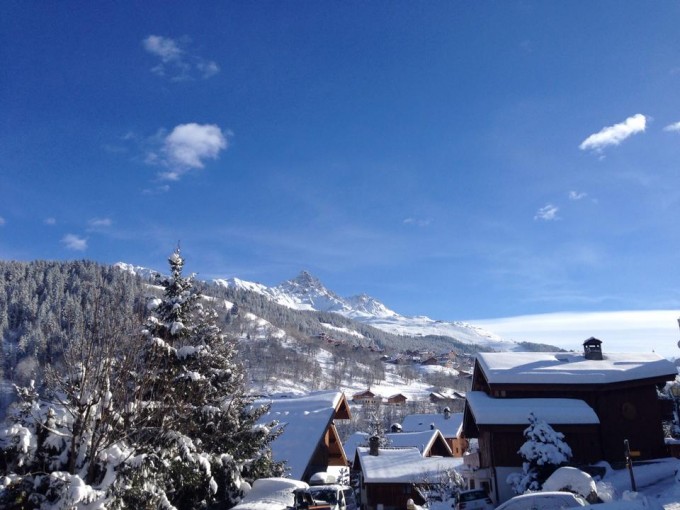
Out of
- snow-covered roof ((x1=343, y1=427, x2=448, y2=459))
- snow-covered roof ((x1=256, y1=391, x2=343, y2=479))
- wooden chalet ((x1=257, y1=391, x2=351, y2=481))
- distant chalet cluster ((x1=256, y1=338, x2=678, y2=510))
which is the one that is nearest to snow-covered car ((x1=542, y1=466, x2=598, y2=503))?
distant chalet cluster ((x1=256, y1=338, x2=678, y2=510))

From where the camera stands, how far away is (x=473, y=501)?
2356 centimetres

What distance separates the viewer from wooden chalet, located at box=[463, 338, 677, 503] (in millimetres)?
27609

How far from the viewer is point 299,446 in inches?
1378

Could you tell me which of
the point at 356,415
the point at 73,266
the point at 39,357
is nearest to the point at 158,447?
the point at 39,357

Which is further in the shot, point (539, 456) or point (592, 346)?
point (592, 346)

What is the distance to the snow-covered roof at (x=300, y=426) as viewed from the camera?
33.8 m

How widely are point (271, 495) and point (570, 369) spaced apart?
19.3 meters

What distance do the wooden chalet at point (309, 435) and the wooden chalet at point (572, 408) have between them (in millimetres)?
10068

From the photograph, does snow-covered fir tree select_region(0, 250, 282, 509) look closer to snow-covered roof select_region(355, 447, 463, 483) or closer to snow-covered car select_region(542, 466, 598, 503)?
snow-covered car select_region(542, 466, 598, 503)

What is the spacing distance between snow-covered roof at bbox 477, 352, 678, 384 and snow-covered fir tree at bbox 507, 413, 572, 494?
444cm

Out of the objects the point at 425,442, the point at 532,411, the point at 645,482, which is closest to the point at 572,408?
the point at 532,411

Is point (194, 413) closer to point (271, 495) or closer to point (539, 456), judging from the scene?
point (271, 495)

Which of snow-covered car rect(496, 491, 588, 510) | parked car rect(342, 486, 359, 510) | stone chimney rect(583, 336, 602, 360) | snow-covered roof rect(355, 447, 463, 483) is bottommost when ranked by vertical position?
parked car rect(342, 486, 359, 510)

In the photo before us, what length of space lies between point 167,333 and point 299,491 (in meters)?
7.49
